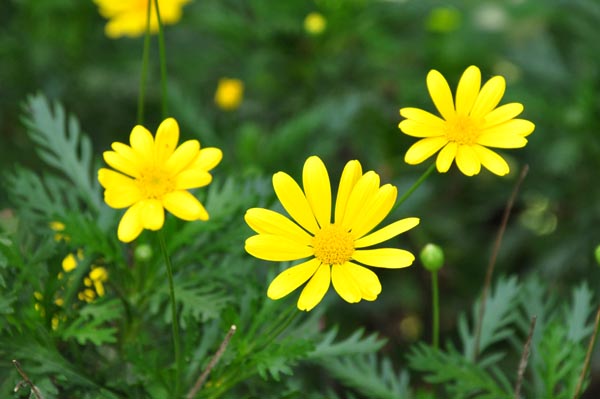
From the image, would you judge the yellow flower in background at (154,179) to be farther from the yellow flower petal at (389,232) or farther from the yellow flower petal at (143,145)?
the yellow flower petal at (389,232)

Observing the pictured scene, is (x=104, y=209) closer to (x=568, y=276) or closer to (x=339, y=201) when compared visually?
(x=339, y=201)

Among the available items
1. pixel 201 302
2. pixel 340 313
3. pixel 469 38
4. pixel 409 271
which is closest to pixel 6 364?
pixel 201 302

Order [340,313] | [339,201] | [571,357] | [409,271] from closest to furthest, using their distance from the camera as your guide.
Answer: [339,201] < [571,357] < [340,313] < [409,271]

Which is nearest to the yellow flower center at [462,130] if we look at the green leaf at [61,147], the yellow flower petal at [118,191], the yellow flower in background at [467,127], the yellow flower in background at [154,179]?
the yellow flower in background at [467,127]

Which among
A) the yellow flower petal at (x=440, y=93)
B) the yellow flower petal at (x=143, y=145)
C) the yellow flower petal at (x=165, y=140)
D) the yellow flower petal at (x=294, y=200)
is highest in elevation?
the yellow flower petal at (x=440, y=93)

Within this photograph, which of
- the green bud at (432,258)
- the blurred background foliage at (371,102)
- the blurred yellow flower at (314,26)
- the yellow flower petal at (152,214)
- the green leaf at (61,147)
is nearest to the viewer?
the yellow flower petal at (152,214)

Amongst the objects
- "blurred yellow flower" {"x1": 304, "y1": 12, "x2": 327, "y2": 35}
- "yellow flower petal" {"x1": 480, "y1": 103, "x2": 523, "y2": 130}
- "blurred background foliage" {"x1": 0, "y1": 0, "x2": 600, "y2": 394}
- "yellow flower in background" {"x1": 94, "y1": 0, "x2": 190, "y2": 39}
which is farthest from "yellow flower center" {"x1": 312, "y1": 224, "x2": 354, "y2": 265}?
"yellow flower in background" {"x1": 94, "y1": 0, "x2": 190, "y2": 39}
